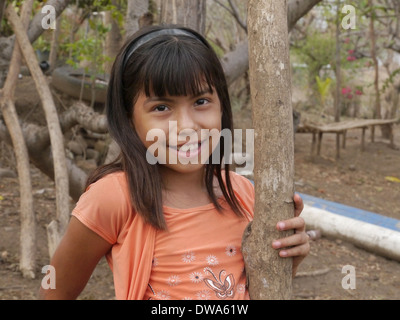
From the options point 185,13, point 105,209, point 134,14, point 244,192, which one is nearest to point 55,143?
point 134,14

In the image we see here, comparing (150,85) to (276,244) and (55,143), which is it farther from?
(55,143)

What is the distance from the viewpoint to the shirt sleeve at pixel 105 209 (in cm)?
135

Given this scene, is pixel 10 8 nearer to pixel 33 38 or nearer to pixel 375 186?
pixel 33 38

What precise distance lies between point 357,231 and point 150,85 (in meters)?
3.37

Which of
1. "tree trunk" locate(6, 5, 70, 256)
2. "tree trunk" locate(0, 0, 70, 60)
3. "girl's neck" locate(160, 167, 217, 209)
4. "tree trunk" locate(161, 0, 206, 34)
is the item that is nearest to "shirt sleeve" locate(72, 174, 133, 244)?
"girl's neck" locate(160, 167, 217, 209)

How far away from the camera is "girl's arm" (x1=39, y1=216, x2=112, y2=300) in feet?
4.52

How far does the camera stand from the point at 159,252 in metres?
1.38

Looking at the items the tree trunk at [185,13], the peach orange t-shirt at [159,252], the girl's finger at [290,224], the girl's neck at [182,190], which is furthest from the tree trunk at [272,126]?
the tree trunk at [185,13]

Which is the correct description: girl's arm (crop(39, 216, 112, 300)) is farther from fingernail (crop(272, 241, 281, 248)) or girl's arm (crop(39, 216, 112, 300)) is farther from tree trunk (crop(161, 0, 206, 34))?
tree trunk (crop(161, 0, 206, 34))

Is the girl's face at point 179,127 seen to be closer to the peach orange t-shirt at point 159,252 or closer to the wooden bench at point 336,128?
the peach orange t-shirt at point 159,252

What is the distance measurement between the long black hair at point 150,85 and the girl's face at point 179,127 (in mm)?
22

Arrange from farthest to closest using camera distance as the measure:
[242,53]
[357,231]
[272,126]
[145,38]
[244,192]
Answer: [357,231] → [242,53] → [244,192] → [145,38] → [272,126]
